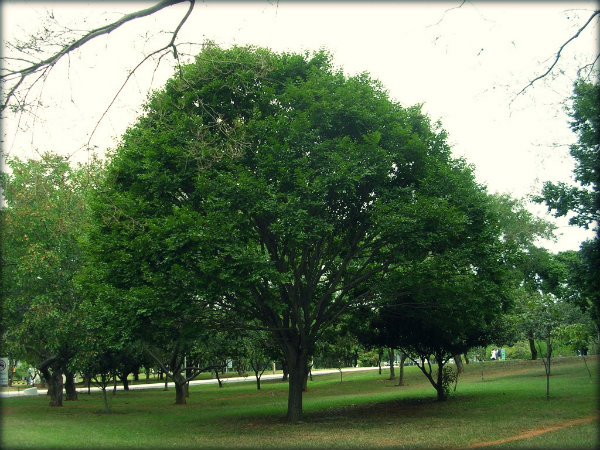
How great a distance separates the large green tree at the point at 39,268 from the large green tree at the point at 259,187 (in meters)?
8.45

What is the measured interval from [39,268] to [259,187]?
14339 millimetres

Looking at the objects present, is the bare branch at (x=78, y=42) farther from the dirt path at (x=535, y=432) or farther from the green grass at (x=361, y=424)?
the dirt path at (x=535, y=432)

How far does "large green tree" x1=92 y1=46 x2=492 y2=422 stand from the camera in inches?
585

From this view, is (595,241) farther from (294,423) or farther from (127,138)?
(127,138)

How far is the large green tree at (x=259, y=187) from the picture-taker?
48.7ft

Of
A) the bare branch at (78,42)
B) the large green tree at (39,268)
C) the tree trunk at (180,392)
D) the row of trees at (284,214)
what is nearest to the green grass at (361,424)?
the tree trunk at (180,392)

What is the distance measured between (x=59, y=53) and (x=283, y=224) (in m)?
8.70

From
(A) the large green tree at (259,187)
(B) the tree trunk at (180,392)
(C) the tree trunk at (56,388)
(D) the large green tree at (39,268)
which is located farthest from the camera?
(B) the tree trunk at (180,392)

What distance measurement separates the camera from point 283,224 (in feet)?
47.9

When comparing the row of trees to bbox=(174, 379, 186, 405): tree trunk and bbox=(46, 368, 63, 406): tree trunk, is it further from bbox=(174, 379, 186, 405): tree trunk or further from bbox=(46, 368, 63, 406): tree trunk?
bbox=(46, 368, 63, 406): tree trunk

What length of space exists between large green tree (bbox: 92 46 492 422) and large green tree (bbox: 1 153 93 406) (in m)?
8.45

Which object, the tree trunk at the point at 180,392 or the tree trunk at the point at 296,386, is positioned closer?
the tree trunk at the point at 296,386

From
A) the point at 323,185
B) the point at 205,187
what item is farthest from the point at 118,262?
the point at 323,185

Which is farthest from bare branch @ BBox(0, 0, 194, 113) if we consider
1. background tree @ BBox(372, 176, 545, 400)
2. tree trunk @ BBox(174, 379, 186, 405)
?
tree trunk @ BBox(174, 379, 186, 405)
